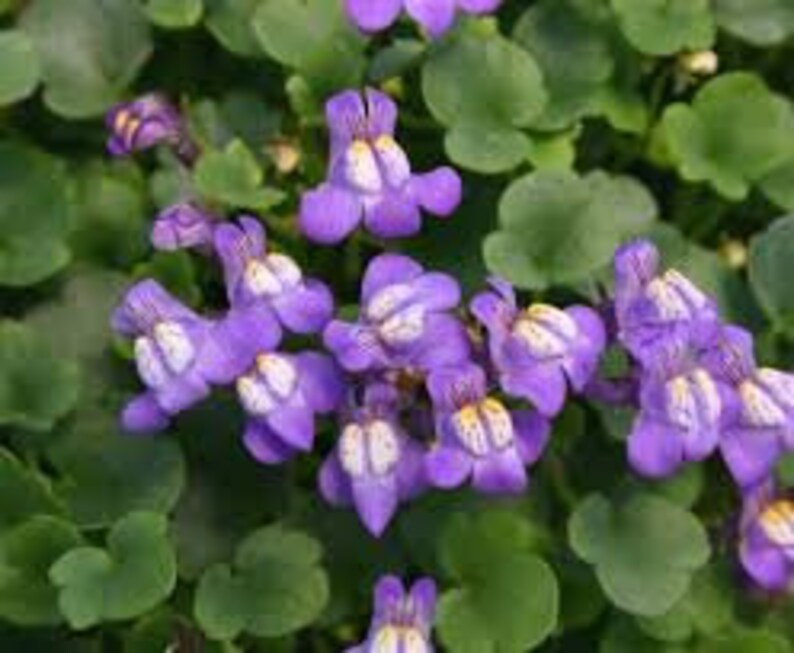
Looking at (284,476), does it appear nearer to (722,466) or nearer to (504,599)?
(504,599)

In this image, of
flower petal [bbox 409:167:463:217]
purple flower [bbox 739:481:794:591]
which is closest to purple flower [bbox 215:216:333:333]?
flower petal [bbox 409:167:463:217]

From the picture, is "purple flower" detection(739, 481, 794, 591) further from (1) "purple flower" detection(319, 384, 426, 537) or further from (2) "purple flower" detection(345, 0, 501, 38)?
(2) "purple flower" detection(345, 0, 501, 38)

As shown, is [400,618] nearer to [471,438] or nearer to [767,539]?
[471,438]

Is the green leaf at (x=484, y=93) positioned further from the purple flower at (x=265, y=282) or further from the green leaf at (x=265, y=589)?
the green leaf at (x=265, y=589)

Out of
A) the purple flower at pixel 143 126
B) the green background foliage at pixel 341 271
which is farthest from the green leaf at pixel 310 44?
the purple flower at pixel 143 126

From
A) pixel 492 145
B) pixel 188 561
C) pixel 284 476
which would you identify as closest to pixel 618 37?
pixel 492 145

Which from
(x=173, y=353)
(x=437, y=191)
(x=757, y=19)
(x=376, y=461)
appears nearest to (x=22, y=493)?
(x=173, y=353)

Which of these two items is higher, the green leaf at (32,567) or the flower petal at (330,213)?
the flower petal at (330,213)
